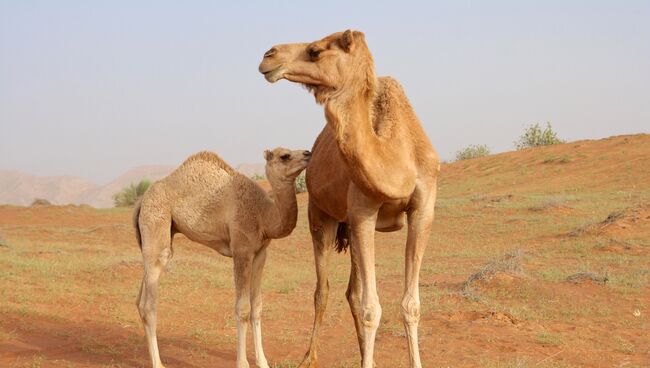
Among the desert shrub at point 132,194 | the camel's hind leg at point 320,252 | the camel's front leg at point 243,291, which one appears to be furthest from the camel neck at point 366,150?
the desert shrub at point 132,194

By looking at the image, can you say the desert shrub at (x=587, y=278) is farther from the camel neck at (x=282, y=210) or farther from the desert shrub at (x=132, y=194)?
the desert shrub at (x=132, y=194)

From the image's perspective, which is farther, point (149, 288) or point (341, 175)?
point (149, 288)

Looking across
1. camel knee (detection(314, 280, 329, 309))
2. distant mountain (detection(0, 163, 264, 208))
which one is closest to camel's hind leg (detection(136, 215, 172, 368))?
camel knee (detection(314, 280, 329, 309))

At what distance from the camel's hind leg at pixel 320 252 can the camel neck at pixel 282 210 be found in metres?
0.31

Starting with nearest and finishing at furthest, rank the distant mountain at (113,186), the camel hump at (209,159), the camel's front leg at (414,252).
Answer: the camel's front leg at (414,252), the camel hump at (209,159), the distant mountain at (113,186)

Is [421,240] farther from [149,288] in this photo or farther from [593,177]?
[593,177]

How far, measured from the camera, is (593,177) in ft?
84.2

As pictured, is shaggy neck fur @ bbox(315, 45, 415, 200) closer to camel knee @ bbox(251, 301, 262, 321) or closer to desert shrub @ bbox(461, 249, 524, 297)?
camel knee @ bbox(251, 301, 262, 321)

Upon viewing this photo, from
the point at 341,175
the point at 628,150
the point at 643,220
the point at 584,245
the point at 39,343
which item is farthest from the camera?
the point at 628,150

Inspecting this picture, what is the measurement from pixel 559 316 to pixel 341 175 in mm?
4702

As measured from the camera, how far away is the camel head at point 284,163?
6691 mm

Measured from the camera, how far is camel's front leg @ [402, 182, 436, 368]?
214 inches

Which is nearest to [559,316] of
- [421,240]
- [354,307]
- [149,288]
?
[354,307]

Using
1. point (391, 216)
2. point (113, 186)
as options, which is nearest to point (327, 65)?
point (391, 216)
